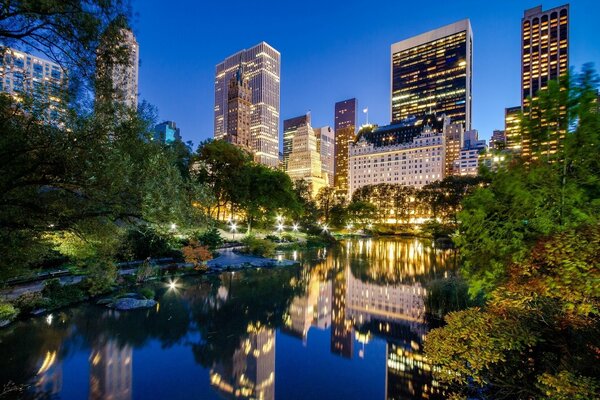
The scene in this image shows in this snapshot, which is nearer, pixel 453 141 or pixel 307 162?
pixel 453 141

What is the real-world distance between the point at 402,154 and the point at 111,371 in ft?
506

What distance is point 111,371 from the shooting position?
1187 cm

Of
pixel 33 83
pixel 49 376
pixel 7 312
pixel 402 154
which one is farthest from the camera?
pixel 402 154

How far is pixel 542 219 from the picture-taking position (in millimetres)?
7535

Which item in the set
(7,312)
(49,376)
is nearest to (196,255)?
(7,312)

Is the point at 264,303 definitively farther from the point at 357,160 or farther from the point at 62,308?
the point at 357,160

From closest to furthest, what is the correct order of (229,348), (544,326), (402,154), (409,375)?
(544,326) < (409,375) < (229,348) < (402,154)

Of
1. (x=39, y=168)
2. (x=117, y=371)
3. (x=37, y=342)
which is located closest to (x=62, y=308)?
(x=37, y=342)

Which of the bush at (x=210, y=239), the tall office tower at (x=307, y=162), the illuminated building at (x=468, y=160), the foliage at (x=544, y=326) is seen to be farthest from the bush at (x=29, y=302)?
the tall office tower at (x=307, y=162)

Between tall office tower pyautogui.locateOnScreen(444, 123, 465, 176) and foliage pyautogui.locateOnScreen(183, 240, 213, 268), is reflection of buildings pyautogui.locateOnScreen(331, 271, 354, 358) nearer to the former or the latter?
foliage pyautogui.locateOnScreen(183, 240, 213, 268)

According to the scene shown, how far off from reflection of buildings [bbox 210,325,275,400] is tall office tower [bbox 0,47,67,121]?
33.7 feet

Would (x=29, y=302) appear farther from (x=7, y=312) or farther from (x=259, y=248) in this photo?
(x=259, y=248)

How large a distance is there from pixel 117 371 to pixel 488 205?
1451 centimetres

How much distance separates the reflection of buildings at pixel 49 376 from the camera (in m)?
10.5
